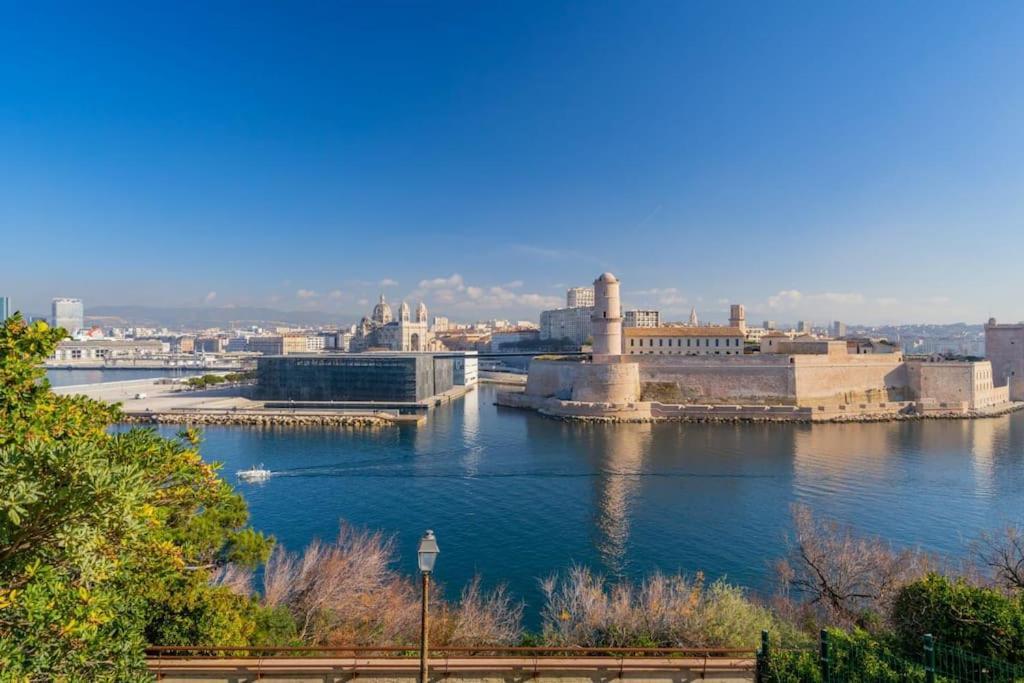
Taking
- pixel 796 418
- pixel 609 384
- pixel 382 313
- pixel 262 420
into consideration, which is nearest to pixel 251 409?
pixel 262 420

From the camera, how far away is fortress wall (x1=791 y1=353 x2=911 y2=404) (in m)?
40.7

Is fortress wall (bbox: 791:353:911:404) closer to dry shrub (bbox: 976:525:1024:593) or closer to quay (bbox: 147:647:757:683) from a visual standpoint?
dry shrub (bbox: 976:525:1024:593)

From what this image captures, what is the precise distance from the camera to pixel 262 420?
38.1 m

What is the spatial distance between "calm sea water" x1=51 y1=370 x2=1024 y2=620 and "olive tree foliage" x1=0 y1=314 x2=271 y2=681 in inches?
318

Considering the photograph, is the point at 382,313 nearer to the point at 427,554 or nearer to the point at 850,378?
the point at 850,378

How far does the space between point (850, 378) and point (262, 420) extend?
1648 inches

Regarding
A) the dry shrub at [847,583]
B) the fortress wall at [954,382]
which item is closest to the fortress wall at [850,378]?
the fortress wall at [954,382]

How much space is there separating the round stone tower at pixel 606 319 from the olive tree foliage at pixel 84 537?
36.1 m

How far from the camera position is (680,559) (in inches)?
590

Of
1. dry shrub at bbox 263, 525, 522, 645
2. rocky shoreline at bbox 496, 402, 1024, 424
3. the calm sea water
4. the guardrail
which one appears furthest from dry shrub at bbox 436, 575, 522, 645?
rocky shoreline at bbox 496, 402, 1024, 424

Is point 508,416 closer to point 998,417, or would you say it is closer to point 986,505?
point 986,505

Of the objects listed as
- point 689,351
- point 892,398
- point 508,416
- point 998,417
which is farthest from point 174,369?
point 998,417

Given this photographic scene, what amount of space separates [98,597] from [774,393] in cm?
4254

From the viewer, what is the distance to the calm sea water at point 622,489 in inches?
618
